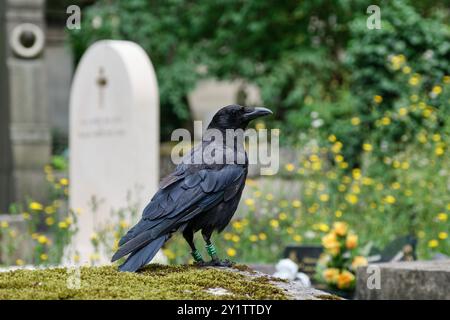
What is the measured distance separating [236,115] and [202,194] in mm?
333

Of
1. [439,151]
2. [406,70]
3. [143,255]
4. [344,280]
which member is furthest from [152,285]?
[406,70]

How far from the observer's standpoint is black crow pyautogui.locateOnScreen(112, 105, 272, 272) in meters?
3.08

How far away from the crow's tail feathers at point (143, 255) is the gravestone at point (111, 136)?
354 cm

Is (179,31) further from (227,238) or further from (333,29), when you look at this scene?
(227,238)

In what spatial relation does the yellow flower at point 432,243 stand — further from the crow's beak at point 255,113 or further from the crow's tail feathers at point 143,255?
the crow's tail feathers at point 143,255

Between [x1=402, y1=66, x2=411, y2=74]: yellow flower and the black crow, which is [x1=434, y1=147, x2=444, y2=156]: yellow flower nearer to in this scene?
[x1=402, y1=66, x2=411, y2=74]: yellow flower

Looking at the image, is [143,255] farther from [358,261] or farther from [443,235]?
[443,235]

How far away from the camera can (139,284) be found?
291 centimetres

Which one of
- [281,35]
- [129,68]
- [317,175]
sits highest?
[281,35]

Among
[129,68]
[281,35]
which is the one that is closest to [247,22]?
[281,35]

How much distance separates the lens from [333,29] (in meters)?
16.2

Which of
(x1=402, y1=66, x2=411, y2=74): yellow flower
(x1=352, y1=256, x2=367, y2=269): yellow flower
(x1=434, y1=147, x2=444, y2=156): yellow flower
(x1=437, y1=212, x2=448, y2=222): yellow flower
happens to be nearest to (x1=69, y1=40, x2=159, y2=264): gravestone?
(x1=352, y1=256, x2=367, y2=269): yellow flower

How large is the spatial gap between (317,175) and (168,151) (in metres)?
7.12
